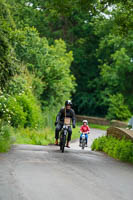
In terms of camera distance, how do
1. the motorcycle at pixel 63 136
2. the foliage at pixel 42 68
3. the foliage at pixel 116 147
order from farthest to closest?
the foliage at pixel 42 68 < the motorcycle at pixel 63 136 < the foliage at pixel 116 147

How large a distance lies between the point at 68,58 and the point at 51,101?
11.2 meters

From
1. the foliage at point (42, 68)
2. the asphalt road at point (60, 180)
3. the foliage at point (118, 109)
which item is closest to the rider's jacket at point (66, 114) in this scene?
the asphalt road at point (60, 180)

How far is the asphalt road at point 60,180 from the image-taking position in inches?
288

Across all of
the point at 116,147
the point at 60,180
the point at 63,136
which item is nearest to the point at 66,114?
the point at 63,136

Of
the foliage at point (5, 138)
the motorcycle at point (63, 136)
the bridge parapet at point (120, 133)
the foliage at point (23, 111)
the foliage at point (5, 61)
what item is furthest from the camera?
the foliage at point (23, 111)

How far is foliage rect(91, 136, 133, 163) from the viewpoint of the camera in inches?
542

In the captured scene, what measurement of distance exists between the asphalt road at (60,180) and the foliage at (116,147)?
5.97ft

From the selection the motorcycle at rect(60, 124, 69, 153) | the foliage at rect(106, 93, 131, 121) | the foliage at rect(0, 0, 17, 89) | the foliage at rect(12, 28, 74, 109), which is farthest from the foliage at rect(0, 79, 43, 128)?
the foliage at rect(106, 93, 131, 121)

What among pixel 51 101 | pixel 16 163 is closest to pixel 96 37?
pixel 51 101

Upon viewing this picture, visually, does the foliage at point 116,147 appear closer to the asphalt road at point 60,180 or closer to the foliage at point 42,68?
the asphalt road at point 60,180

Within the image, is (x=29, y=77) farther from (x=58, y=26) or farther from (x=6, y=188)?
(x=58, y=26)

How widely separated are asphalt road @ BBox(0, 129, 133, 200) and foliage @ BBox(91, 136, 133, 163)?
1.82 metres

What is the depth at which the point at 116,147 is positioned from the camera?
49.6 ft

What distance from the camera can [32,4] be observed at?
51125 mm
